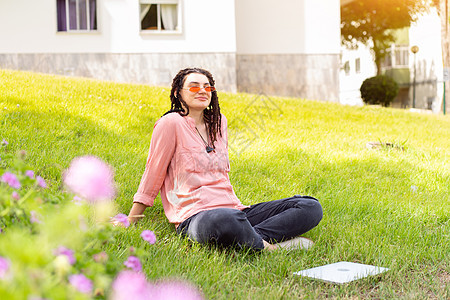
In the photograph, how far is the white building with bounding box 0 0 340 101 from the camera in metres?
14.7

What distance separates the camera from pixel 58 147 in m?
5.39

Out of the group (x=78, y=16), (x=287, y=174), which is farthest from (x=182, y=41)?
(x=287, y=174)

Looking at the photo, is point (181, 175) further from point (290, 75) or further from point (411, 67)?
point (411, 67)

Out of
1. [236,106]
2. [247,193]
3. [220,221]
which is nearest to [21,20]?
[236,106]

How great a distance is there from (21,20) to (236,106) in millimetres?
8334

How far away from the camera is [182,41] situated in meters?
15.3

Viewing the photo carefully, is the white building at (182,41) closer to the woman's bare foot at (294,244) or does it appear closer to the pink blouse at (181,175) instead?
the pink blouse at (181,175)

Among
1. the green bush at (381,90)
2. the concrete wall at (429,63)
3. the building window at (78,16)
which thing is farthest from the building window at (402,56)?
the building window at (78,16)

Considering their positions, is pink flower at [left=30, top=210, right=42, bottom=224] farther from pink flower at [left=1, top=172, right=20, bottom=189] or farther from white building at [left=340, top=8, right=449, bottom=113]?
white building at [left=340, top=8, right=449, bottom=113]

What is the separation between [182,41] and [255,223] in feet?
39.8

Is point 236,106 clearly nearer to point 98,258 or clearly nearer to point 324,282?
point 324,282

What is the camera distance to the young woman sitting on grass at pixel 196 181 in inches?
139

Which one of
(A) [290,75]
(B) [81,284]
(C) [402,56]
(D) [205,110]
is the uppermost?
(C) [402,56]

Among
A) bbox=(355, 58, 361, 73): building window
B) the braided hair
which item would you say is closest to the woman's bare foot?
the braided hair
